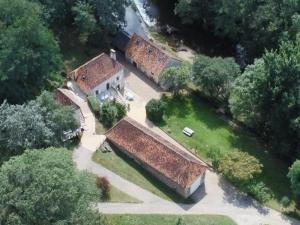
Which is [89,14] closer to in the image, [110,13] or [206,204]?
[110,13]

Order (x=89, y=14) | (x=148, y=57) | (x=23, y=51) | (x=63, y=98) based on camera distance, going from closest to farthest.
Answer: (x=23, y=51) → (x=63, y=98) → (x=89, y=14) → (x=148, y=57)

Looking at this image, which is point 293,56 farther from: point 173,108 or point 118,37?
point 118,37

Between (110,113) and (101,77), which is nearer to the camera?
(110,113)

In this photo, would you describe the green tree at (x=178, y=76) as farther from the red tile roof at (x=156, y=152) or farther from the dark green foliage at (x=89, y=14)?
the dark green foliage at (x=89, y=14)

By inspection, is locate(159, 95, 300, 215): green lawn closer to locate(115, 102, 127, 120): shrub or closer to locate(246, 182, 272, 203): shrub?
locate(246, 182, 272, 203): shrub

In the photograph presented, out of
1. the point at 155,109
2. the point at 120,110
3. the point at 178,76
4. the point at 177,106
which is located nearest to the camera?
the point at 155,109

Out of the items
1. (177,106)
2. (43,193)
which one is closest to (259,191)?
(177,106)

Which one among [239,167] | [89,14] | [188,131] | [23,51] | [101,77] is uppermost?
[89,14]

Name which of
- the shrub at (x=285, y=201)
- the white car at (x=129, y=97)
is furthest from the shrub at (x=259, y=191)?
the white car at (x=129, y=97)
